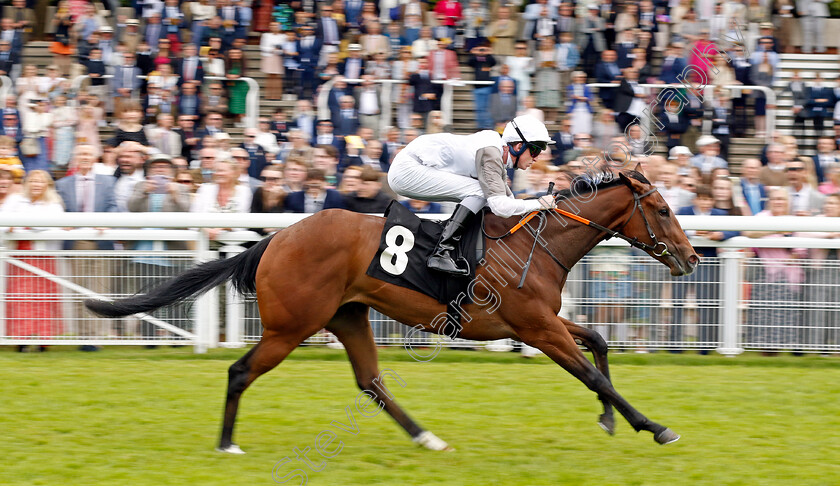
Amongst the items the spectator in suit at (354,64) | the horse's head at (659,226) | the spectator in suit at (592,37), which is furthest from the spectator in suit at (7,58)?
the horse's head at (659,226)

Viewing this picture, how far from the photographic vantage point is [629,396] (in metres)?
5.97

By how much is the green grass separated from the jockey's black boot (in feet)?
2.95

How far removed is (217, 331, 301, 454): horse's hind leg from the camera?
189 inches

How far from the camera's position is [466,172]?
5121mm

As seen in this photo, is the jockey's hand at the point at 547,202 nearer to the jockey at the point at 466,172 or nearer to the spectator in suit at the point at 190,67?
the jockey at the point at 466,172

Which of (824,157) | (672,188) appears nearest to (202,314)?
(672,188)

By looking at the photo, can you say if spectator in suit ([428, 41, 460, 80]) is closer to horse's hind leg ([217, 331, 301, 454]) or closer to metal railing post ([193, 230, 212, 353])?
metal railing post ([193, 230, 212, 353])

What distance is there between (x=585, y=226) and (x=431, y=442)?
1.32m

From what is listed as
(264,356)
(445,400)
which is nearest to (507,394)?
(445,400)

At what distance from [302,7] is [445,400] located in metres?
6.69

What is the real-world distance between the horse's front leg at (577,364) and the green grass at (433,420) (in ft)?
0.59

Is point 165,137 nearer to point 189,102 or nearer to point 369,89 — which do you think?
point 189,102

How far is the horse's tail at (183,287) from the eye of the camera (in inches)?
200

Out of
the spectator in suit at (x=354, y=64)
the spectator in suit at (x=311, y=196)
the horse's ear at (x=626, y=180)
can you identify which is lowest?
the spectator in suit at (x=311, y=196)
